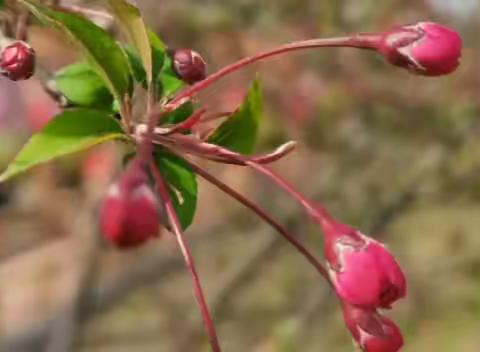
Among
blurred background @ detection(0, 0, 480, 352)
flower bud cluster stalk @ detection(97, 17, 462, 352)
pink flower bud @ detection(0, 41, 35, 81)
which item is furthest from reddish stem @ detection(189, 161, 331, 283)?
blurred background @ detection(0, 0, 480, 352)

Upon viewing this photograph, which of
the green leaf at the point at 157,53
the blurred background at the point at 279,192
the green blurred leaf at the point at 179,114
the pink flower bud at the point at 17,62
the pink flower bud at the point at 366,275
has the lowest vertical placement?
the blurred background at the point at 279,192

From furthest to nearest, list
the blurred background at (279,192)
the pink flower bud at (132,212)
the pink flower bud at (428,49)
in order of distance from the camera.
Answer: the blurred background at (279,192) < the pink flower bud at (428,49) < the pink flower bud at (132,212)

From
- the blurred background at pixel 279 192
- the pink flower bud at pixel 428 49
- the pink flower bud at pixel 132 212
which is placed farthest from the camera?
the blurred background at pixel 279 192

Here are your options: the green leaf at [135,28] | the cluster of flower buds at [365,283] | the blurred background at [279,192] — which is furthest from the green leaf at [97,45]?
the blurred background at [279,192]

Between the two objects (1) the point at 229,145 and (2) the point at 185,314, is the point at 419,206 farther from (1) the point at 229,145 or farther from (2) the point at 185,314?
(1) the point at 229,145

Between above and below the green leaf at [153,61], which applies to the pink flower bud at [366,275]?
below

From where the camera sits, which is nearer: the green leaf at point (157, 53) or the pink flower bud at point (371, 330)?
the pink flower bud at point (371, 330)

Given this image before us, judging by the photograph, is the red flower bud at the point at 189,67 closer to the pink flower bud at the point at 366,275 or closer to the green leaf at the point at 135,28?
the green leaf at the point at 135,28
